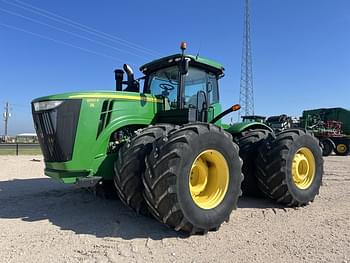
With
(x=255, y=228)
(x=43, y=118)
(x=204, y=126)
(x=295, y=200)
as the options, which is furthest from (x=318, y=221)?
(x=43, y=118)

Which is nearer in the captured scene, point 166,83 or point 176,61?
point 176,61

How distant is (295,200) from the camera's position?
574 centimetres

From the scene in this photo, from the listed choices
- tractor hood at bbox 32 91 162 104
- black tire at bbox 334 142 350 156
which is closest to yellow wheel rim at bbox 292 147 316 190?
tractor hood at bbox 32 91 162 104

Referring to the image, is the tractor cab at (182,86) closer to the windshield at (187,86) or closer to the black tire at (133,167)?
the windshield at (187,86)

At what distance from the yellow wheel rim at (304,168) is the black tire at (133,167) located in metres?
2.82

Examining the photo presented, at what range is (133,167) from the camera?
4480 millimetres

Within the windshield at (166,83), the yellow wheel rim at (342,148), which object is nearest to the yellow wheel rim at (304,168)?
the windshield at (166,83)

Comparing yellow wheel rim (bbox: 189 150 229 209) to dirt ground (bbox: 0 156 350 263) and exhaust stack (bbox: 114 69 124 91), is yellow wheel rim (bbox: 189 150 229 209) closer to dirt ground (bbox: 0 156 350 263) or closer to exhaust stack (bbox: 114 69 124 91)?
dirt ground (bbox: 0 156 350 263)

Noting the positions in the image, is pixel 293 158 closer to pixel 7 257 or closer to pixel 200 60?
pixel 200 60

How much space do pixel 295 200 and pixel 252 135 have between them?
145cm

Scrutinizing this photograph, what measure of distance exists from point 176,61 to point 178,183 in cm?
254

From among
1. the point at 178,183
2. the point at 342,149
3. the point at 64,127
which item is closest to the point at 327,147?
the point at 342,149

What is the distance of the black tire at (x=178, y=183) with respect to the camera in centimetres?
405

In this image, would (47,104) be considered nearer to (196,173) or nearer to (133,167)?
(133,167)
